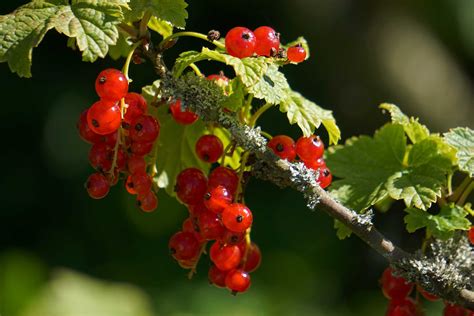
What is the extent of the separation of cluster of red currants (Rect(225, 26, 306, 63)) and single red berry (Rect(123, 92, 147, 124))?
0.60 ft

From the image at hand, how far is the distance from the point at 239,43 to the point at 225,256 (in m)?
0.38

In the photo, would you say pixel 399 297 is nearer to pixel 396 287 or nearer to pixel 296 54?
pixel 396 287

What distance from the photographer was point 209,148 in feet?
4.46

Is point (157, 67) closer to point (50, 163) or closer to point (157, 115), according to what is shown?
point (157, 115)

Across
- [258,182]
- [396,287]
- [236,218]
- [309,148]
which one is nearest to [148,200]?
[236,218]

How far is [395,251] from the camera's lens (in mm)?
1261

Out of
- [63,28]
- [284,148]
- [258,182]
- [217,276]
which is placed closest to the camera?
[63,28]

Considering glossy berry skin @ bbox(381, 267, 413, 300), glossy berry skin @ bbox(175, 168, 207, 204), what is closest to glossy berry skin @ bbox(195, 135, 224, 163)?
glossy berry skin @ bbox(175, 168, 207, 204)

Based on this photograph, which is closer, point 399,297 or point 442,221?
point 442,221

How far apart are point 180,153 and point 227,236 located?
0.98 feet

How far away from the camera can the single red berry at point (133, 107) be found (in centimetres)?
129

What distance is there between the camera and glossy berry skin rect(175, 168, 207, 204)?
1324 millimetres

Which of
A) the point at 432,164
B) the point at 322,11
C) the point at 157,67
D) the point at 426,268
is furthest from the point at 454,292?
the point at 322,11

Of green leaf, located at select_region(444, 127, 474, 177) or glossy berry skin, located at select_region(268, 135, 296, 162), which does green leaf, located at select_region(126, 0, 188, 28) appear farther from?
green leaf, located at select_region(444, 127, 474, 177)
